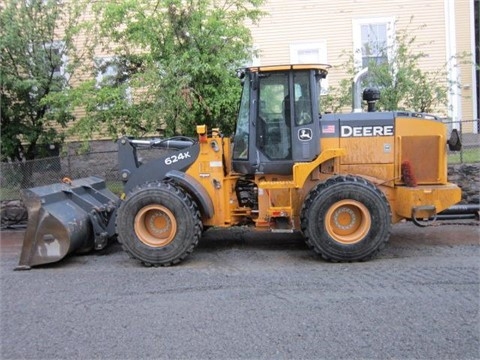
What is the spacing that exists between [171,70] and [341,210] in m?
4.68

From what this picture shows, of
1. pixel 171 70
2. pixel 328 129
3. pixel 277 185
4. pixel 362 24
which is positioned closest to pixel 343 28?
pixel 362 24

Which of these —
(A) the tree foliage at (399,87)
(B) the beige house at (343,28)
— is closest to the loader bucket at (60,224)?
(A) the tree foliage at (399,87)

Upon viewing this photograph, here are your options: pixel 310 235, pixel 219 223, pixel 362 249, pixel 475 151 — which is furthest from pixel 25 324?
pixel 475 151

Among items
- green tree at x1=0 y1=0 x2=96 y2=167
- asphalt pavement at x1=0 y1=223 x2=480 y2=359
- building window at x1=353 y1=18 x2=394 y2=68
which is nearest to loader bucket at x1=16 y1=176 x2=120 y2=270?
asphalt pavement at x1=0 y1=223 x2=480 y2=359

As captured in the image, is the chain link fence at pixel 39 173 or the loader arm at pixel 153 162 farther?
the chain link fence at pixel 39 173

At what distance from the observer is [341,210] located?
6730 millimetres

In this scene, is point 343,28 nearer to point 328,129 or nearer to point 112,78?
point 112,78

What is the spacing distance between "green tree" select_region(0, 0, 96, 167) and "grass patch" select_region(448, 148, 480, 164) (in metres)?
8.04

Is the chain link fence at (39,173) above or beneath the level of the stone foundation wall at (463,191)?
above

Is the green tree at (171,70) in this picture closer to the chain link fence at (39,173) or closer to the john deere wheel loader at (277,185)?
the chain link fence at (39,173)

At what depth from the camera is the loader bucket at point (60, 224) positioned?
6754 millimetres

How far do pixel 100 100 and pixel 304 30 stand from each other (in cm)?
754

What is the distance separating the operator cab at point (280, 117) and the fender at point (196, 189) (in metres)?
0.68

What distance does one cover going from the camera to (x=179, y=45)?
1044 cm
